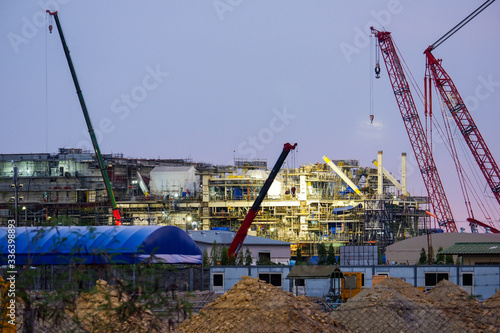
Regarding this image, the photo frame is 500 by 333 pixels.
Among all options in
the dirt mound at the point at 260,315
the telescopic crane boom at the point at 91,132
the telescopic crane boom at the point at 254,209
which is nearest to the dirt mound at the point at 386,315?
the dirt mound at the point at 260,315

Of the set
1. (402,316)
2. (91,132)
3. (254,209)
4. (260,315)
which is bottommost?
(402,316)

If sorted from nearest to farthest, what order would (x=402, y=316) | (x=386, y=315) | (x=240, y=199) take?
1. (x=386, y=315)
2. (x=402, y=316)
3. (x=240, y=199)

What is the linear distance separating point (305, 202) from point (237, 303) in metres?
71.6

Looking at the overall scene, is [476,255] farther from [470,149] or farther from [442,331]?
[470,149]

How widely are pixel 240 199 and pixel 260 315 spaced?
75.7 metres

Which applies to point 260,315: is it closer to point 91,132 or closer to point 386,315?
point 386,315

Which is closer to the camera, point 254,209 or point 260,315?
point 260,315

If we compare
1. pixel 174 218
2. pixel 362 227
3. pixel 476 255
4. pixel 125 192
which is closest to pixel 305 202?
pixel 362 227

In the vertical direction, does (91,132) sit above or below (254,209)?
above

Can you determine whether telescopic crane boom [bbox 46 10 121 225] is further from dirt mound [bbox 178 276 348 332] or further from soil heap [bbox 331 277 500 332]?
dirt mound [bbox 178 276 348 332]

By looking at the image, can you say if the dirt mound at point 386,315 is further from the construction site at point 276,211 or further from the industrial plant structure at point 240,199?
the industrial plant structure at point 240,199

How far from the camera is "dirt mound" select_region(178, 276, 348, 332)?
65.7 ft

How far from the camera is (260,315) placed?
20.5 m

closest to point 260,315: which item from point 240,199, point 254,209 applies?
point 254,209
